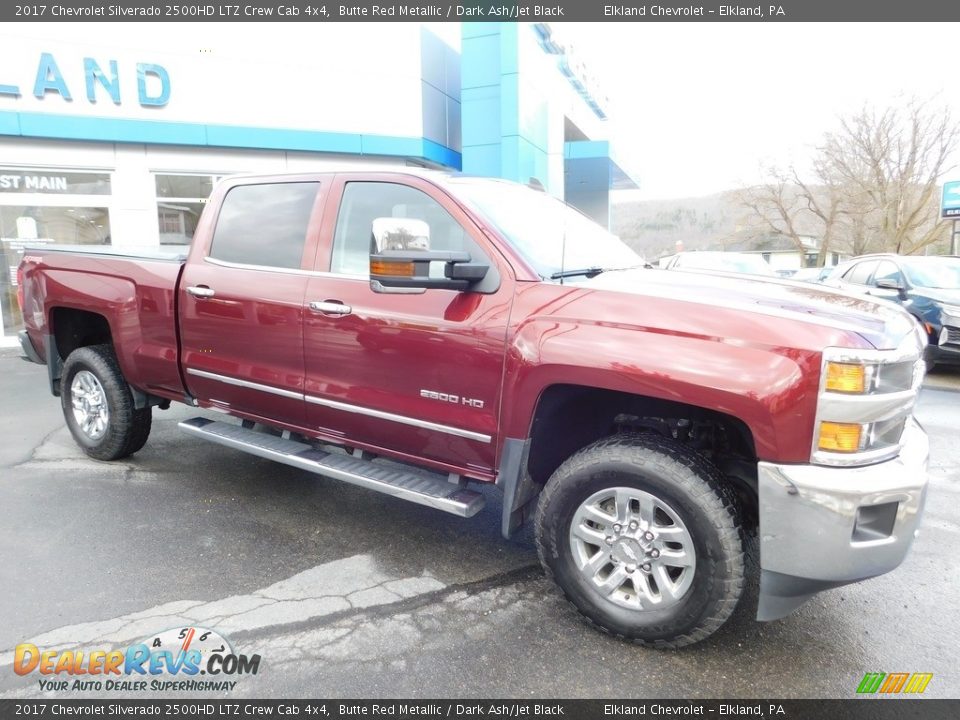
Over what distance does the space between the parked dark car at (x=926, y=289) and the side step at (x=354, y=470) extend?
6152 millimetres

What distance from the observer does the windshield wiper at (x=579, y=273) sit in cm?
297

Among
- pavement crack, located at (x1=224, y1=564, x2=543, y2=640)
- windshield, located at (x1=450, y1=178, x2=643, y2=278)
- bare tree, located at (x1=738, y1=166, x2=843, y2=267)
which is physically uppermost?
bare tree, located at (x1=738, y1=166, x2=843, y2=267)

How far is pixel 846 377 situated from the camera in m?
2.26

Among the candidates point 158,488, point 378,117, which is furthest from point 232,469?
point 378,117

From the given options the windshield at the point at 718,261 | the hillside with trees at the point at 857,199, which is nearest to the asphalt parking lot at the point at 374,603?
the windshield at the point at 718,261

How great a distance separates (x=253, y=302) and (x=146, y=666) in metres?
1.98

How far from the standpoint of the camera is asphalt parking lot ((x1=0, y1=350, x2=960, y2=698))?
2490mm

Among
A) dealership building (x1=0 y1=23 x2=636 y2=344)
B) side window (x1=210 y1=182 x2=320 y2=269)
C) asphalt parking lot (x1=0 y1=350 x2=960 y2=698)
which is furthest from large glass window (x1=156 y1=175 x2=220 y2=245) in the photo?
asphalt parking lot (x1=0 y1=350 x2=960 y2=698)

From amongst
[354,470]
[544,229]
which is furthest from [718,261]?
[354,470]

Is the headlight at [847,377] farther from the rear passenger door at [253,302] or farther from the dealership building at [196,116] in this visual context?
the dealership building at [196,116]

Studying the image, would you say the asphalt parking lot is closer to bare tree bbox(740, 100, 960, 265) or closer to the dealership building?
the dealership building

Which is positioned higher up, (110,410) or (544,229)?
(544,229)

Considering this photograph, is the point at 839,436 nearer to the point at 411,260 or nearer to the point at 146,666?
the point at 411,260

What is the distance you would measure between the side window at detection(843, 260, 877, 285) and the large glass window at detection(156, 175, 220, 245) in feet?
36.8
